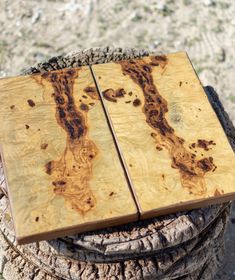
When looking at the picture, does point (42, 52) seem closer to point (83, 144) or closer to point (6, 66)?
point (6, 66)

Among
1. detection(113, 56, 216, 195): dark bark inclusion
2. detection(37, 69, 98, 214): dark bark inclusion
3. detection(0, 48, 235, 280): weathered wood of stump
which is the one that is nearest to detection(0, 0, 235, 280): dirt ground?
detection(113, 56, 216, 195): dark bark inclusion

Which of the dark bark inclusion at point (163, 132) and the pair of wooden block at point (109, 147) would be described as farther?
the dark bark inclusion at point (163, 132)

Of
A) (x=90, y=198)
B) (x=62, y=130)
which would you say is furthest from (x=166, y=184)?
(x=62, y=130)

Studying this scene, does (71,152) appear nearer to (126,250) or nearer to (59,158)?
(59,158)

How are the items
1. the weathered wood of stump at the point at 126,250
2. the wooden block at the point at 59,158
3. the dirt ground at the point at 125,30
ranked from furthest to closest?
1. the dirt ground at the point at 125,30
2. the weathered wood of stump at the point at 126,250
3. the wooden block at the point at 59,158

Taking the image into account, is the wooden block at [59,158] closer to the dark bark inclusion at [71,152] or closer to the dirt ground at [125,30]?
the dark bark inclusion at [71,152]

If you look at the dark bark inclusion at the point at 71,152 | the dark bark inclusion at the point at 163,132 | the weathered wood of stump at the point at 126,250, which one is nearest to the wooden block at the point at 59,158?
the dark bark inclusion at the point at 71,152

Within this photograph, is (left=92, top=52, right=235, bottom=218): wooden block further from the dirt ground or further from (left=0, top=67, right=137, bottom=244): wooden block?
the dirt ground
